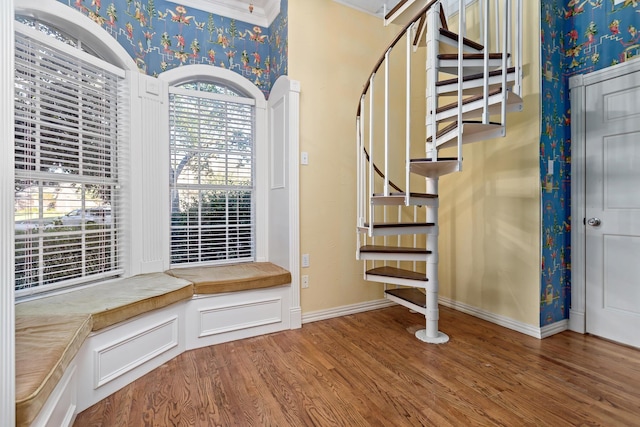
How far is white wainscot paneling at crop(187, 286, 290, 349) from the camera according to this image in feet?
8.00

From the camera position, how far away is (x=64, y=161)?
7.22 ft

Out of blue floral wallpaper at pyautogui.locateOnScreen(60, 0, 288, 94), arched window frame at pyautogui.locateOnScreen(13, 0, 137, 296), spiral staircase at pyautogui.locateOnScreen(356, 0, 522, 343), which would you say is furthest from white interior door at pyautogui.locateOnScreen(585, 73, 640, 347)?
arched window frame at pyautogui.locateOnScreen(13, 0, 137, 296)

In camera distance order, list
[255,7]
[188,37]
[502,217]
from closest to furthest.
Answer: [502,217]
[188,37]
[255,7]

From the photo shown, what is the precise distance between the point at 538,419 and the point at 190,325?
225 centimetres

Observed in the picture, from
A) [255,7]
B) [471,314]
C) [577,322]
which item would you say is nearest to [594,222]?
[577,322]

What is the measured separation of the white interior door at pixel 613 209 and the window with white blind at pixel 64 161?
3812mm

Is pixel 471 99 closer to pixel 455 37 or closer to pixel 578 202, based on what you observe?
pixel 455 37

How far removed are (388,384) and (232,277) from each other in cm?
143

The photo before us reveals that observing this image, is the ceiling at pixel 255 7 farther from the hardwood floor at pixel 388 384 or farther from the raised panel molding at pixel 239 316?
the hardwood floor at pixel 388 384

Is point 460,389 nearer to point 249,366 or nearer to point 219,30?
point 249,366

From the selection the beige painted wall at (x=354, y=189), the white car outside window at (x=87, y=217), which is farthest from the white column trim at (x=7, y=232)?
the beige painted wall at (x=354, y=189)

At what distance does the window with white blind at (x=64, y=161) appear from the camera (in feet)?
6.49

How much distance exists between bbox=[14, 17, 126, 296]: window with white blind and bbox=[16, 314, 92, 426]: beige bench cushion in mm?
580

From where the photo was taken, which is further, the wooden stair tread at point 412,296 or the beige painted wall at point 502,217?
the wooden stair tread at point 412,296
